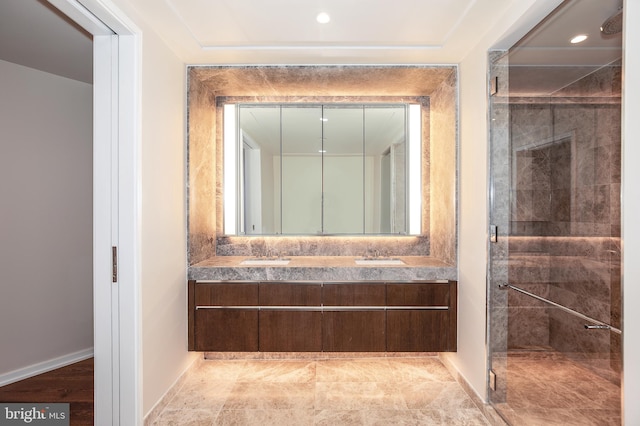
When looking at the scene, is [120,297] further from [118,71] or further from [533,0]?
[533,0]

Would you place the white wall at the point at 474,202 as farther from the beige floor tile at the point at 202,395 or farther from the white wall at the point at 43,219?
the white wall at the point at 43,219

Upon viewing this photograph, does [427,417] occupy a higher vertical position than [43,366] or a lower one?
lower

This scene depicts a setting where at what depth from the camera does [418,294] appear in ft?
9.85

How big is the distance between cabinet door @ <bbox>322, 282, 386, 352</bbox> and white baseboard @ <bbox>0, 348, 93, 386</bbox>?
91.1 inches

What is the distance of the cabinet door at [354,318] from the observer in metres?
2.99

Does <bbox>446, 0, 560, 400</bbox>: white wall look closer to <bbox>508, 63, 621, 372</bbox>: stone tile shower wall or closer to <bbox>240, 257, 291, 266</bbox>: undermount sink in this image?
<bbox>508, 63, 621, 372</bbox>: stone tile shower wall

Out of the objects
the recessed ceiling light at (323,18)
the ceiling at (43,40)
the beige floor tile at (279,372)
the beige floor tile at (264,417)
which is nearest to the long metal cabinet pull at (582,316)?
the beige floor tile at (264,417)

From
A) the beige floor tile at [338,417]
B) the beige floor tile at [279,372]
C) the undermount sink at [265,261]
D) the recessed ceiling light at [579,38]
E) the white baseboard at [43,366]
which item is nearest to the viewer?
the recessed ceiling light at [579,38]

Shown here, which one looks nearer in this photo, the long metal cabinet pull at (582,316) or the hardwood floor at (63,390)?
the long metal cabinet pull at (582,316)

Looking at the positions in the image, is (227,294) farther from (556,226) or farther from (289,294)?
(556,226)

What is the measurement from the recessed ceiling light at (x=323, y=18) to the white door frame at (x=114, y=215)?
114 cm

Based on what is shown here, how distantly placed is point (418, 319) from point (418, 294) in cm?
20

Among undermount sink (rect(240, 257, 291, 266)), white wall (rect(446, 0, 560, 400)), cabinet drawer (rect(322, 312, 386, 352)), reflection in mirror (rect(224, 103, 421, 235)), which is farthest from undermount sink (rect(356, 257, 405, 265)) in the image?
undermount sink (rect(240, 257, 291, 266))

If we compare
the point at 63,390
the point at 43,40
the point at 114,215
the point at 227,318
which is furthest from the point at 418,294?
the point at 43,40
